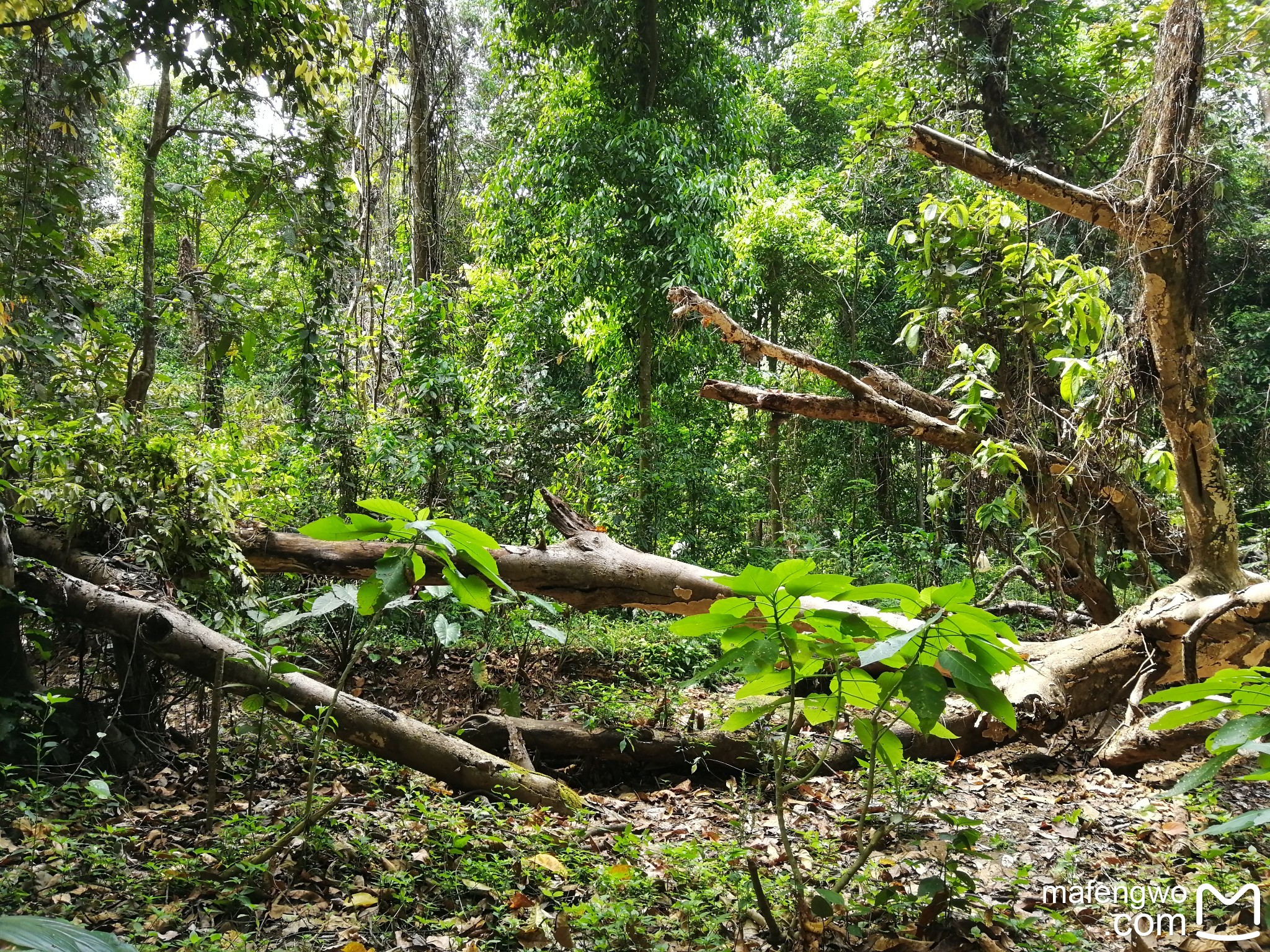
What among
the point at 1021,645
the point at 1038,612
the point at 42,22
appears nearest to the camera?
the point at 42,22

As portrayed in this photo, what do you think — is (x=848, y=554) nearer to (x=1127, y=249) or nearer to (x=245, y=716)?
(x=1127, y=249)

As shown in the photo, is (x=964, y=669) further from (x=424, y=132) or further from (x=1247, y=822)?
(x=424, y=132)

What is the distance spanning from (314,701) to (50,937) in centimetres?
233

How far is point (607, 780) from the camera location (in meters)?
3.72

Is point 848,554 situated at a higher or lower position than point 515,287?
lower

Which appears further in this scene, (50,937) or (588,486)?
(588,486)

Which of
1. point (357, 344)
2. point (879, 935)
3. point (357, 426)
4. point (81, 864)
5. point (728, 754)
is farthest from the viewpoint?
point (357, 344)

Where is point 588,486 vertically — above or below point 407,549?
above

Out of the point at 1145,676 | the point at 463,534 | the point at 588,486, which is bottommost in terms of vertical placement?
the point at 1145,676

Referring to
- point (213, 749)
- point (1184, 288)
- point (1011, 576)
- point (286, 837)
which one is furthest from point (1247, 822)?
point (1011, 576)

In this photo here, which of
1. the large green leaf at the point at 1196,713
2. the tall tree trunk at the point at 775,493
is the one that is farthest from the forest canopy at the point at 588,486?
the tall tree trunk at the point at 775,493

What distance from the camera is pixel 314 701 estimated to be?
2.99 m

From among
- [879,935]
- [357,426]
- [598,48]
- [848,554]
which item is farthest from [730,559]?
[879,935]

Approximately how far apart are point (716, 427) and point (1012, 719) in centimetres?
816
